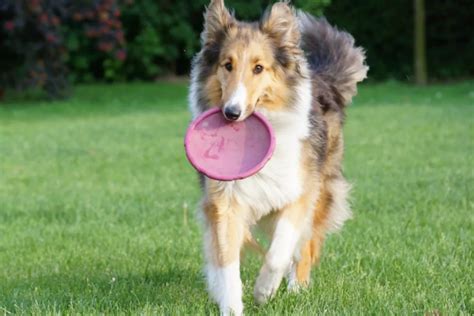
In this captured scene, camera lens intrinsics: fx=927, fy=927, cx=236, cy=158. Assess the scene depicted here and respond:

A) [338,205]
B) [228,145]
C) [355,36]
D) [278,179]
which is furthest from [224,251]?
[355,36]

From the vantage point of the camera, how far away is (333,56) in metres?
6.81

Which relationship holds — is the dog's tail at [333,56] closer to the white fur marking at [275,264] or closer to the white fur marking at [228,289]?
the white fur marking at [275,264]

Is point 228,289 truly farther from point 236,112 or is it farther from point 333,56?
point 333,56

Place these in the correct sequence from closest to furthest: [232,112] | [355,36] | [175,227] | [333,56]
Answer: [232,112]
[333,56]
[175,227]
[355,36]

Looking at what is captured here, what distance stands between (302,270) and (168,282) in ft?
2.90

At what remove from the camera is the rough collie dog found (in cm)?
512

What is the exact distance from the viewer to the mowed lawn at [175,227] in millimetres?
5332

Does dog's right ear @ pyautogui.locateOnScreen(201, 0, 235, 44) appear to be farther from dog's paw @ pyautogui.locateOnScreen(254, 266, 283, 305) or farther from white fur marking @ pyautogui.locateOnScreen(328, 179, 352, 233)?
white fur marking @ pyautogui.locateOnScreen(328, 179, 352, 233)

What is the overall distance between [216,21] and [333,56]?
168cm

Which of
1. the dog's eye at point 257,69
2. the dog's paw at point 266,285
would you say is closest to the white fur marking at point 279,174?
the dog's eye at point 257,69

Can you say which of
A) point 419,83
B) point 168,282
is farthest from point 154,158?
point 419,83

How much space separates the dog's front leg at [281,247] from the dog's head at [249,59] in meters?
0.64

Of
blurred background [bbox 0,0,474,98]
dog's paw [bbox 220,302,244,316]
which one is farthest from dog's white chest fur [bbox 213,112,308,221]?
blurred background [bbox 0,0,474,98]

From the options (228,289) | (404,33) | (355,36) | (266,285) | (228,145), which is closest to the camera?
(228,289)
